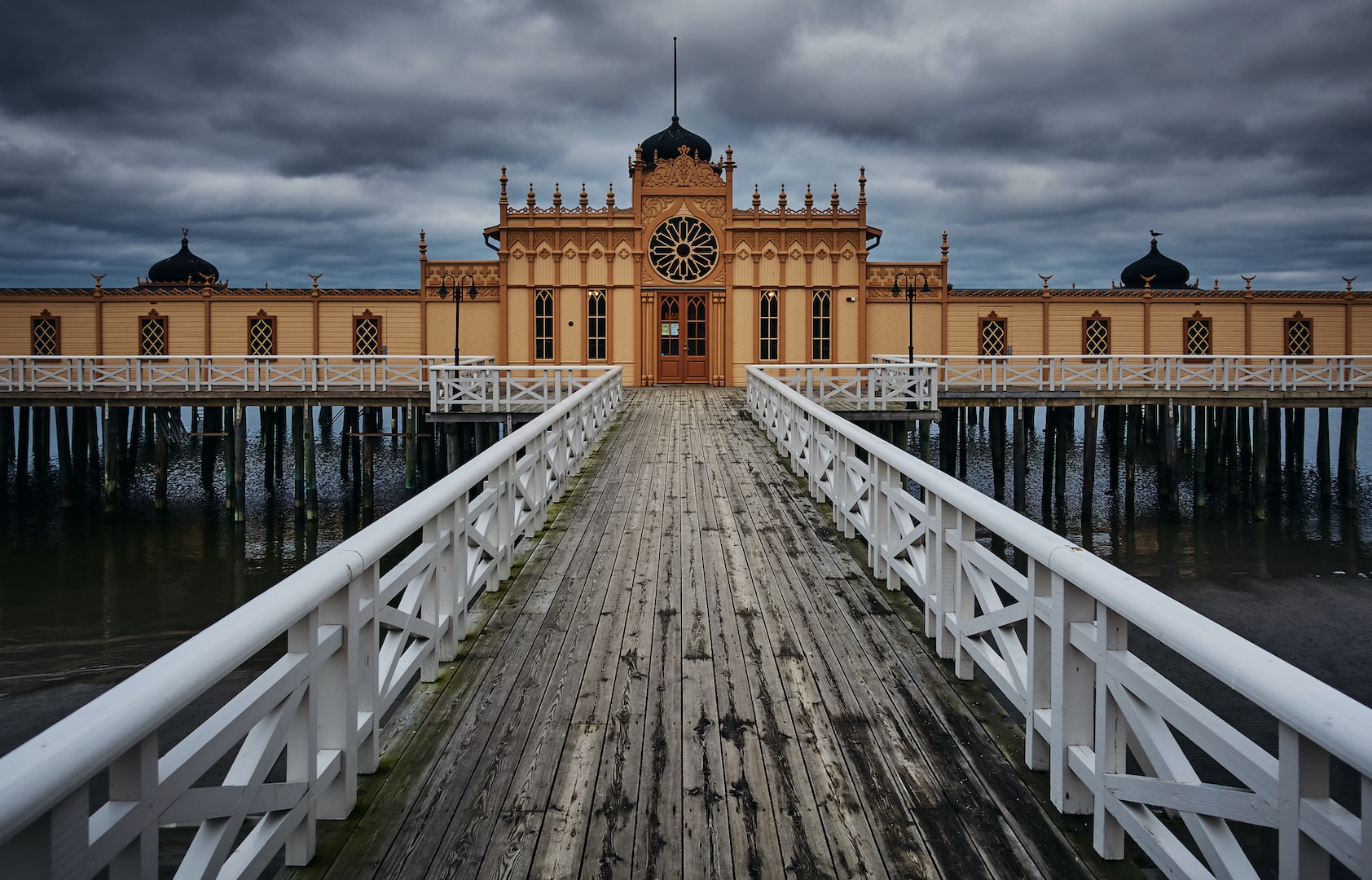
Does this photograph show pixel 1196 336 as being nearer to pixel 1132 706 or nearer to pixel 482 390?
pixel 482 390

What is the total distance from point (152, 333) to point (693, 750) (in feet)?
94.6

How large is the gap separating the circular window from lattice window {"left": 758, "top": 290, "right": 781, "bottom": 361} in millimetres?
1804

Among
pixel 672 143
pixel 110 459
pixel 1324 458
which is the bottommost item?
pixel 1324 458

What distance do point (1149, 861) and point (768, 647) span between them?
228 centimetres

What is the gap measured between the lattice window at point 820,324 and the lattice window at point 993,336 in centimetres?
448

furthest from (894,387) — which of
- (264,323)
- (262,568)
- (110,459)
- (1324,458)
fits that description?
(264,323)

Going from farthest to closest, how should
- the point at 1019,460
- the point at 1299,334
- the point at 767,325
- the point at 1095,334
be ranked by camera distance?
1. the point at 1299,334
2. the point at 1095,334
3. the point at 767,325
4. the point at 1019,460

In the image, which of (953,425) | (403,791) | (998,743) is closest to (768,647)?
(998,743)

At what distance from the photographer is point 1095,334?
28172 millimetres

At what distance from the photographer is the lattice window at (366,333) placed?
2794 cm

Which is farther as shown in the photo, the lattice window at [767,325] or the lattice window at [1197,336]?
the lattice window at [1197,336]

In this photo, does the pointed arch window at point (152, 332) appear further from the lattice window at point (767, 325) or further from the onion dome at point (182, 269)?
the lattice window at point (767, 325)

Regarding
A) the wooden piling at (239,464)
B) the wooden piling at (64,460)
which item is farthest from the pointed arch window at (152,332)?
the wooden piling at (239,464)

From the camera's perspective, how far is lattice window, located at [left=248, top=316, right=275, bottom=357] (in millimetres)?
27719
